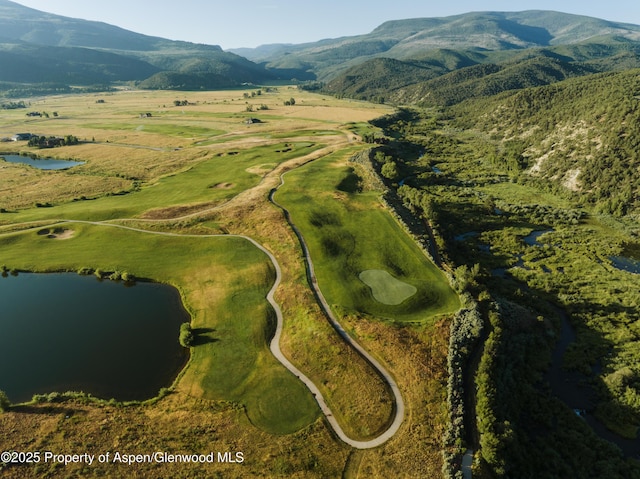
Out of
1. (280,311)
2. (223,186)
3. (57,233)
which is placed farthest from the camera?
(223,186)

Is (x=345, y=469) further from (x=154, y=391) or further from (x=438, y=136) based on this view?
(x=438, y=136)

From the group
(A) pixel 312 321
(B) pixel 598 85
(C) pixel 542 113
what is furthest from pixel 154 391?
(B) pixel 598 85

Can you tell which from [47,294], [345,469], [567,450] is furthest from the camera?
[47,294]

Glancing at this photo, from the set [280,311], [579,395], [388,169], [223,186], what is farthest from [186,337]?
[388,169]

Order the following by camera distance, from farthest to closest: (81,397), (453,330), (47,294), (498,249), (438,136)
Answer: (438,136) < (498,249) < (47,294) < (453,330) < (81,397)

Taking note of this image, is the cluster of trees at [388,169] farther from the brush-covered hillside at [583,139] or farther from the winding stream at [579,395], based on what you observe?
the winding stream at [579,395]

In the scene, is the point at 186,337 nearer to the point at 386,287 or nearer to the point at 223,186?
the point at 386,287
